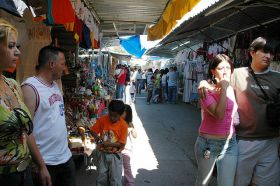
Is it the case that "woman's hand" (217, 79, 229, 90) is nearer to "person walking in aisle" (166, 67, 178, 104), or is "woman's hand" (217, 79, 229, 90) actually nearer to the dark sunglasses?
the dark sunglasses

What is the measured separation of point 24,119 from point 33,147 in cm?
42

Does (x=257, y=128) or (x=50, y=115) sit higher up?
(x=50, y=115)

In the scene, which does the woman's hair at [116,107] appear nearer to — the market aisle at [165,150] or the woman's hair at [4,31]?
the market aisle at [165,150]

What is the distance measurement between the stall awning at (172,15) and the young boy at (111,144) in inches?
84.7

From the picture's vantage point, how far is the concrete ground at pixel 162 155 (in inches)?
241

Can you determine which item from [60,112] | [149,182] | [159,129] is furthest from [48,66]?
[159,129]

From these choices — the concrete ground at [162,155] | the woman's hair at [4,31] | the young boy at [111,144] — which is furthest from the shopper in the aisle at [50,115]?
the concrete ground at [162,155]

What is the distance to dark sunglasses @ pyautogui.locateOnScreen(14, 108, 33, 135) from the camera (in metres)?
2.31

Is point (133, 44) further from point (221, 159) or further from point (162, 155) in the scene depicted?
point (221, 159)

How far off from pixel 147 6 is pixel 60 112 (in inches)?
236

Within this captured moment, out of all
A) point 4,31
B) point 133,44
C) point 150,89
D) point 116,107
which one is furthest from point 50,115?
point 150,89

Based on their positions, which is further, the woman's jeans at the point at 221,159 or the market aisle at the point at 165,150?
the market aisle at the point at 165,150

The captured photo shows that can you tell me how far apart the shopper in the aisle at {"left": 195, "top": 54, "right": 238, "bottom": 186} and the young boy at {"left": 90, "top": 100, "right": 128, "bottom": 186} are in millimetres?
1164

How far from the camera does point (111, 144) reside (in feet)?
14.4
